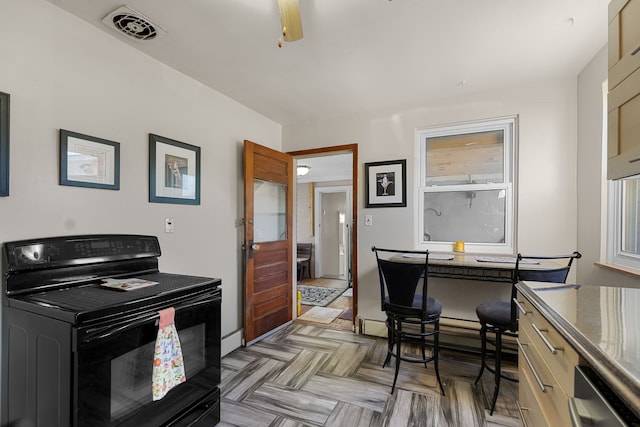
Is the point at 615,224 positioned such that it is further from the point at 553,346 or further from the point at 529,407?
the point at 553,346

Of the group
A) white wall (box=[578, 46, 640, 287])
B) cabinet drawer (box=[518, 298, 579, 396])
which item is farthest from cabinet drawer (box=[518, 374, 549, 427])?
white wall (box=[578, 46, 640, 287])

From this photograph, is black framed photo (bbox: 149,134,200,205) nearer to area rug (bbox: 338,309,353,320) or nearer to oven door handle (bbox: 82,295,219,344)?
oven door handle (bbox: 82,295,219,344)

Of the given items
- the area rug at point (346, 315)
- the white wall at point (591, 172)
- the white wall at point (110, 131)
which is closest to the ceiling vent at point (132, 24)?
the white wall at point (110, 131)

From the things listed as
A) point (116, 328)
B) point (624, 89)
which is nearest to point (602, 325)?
point (624, 89)

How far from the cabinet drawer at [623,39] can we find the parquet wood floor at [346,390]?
1877 millimetres

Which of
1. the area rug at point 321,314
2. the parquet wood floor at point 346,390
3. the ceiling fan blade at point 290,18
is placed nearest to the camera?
the ceiling fan blade at point 290,18

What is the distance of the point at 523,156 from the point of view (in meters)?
2.54

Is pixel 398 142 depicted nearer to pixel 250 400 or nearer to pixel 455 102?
pixel 455 102

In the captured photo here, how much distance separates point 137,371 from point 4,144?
122 cm

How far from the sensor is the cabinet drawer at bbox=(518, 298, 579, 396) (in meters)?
0.83

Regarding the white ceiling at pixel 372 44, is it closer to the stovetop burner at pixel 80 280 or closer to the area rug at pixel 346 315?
the stovetop burner at pixel 80 280

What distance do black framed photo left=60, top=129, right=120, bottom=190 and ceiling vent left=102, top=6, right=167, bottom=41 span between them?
667 mm

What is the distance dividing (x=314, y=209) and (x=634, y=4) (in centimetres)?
559

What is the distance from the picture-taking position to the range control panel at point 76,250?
1.34m
